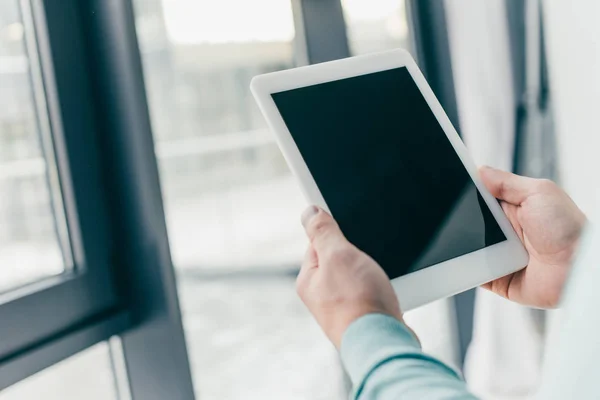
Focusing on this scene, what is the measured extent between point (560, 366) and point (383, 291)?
256 millimetres

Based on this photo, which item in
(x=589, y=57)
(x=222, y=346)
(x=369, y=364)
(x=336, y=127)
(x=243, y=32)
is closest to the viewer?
(x=369, y=364)

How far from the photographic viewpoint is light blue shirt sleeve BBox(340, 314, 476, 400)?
41 centimetres

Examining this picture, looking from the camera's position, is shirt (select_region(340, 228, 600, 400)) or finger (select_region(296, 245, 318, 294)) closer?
shirt (select_region(340, 228, 600, 400))

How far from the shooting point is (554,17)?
1.81m

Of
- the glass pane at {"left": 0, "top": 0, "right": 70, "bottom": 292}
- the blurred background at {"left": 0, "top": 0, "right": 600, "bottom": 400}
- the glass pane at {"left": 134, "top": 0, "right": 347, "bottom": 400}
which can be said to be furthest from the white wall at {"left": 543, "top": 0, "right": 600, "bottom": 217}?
the glass pane at {"left": 0, "top": 0, "right": 70, "bottom": 292}

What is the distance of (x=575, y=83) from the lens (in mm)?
1772

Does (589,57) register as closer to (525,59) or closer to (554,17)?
(554,17)

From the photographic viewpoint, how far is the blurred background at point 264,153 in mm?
924

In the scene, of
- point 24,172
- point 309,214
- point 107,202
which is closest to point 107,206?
point 107,202

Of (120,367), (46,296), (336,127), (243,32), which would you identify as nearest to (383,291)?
(336,127)

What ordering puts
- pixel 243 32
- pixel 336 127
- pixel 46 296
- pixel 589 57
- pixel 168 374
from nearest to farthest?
pixel 336 127
pixel 46 296
pixel 168 374
pixel 589 57
pixel 243 32

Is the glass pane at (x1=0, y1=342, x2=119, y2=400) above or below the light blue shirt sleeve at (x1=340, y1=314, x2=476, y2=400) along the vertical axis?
below

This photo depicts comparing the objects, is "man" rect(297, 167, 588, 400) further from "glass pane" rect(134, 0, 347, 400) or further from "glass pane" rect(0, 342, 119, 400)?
"glass pane" rect(134, 0, 347, 400)

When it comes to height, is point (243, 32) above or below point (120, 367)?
above
